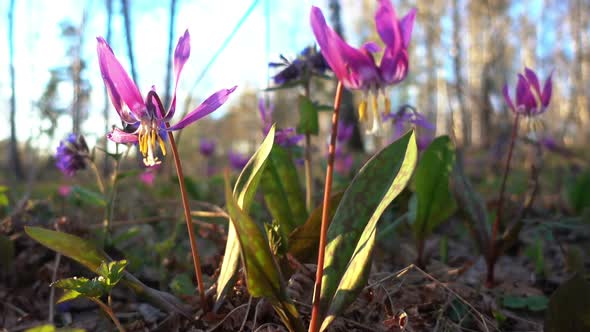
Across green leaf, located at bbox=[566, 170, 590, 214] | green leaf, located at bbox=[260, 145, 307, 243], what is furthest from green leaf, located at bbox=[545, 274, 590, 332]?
green leaf, located at bbox=[566, 170, 590, 214]

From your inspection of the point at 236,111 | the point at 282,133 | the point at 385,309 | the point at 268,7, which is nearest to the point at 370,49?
the point at 385,309

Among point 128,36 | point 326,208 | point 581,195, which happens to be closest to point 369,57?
point 326,208

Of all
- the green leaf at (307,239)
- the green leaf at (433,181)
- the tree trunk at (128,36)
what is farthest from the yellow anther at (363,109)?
the tree trunk at (128,36)

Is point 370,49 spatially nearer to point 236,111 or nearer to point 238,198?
point 238,198

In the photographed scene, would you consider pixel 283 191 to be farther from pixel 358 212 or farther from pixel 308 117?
pixel 358 212

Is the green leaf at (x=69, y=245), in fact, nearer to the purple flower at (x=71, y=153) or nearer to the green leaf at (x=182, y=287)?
the green leaf at (x=182, y=287)

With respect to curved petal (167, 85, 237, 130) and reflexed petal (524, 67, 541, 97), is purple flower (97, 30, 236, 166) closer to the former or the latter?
curved petal (167, 85, 237, 130)
